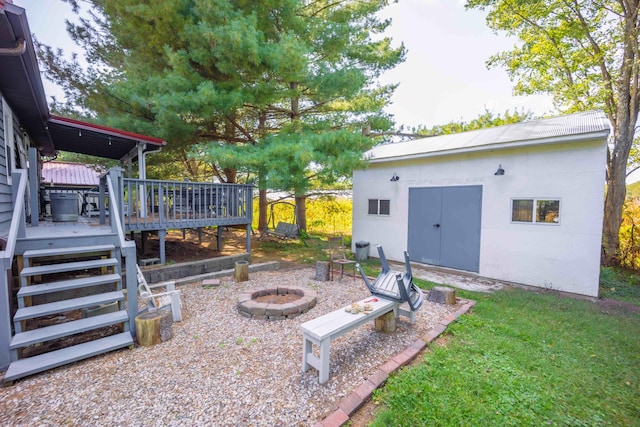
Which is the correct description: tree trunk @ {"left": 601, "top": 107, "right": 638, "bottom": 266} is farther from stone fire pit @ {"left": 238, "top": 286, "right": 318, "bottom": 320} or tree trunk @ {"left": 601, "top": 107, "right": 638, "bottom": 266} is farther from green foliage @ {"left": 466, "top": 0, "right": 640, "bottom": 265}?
stone fire pit @ {"left": 238, "top": 286, "right": 318, "bottom": 320}

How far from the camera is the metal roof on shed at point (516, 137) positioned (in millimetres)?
5125

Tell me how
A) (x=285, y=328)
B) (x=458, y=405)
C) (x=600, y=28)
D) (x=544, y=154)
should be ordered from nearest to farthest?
(x=458, y=405), (x=285, y=328), (x=544, y=154), (x=600, y=28)

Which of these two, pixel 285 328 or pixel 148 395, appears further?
pixel 285 328

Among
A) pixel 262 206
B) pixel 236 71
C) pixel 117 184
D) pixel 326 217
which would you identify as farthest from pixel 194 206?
pixel 326 217

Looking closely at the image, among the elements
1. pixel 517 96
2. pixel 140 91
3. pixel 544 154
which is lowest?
pixel 544 154

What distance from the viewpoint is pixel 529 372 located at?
277 centimetres

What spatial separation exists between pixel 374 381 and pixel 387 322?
101 cm

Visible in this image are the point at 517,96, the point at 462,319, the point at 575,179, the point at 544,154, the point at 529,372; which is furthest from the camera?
the point at 517,96

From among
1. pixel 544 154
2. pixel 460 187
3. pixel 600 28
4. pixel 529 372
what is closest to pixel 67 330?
pixel 529 372

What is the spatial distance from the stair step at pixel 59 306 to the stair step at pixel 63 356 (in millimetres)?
407

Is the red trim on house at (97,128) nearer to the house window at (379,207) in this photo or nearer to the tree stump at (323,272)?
the tree stump at (323,272)

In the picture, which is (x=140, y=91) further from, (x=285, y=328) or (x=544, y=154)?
(x=544, y=154)

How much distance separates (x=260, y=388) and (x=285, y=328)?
1.16 m

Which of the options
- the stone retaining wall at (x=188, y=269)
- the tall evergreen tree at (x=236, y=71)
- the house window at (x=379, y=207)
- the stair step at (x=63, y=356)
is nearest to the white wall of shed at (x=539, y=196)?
the house window at (x=379, y=207)
